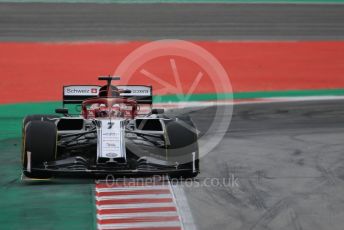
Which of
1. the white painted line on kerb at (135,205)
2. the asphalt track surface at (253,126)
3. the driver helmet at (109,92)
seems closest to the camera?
the asphalt track surface at (253,126)

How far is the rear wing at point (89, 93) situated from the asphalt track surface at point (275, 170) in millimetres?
1797

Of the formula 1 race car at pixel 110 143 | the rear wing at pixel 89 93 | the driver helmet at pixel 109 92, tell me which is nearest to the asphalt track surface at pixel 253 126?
the formula 1 race car at pixel 110 143

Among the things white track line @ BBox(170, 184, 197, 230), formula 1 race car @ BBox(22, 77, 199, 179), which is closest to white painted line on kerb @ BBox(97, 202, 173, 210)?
white track line @ BBox(170, 184, 197, 230)

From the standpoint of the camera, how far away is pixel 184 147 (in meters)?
15.1

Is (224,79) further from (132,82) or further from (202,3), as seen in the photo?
(202,3)

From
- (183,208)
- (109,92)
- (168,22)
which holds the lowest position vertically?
(183,208)

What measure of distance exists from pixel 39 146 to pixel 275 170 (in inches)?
171

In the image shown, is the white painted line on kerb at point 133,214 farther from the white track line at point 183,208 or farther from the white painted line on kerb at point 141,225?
the white painted line on kerb at point 141,225

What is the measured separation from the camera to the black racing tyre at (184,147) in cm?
1482

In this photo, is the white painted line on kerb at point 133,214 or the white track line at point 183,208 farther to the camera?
the white painted line on kerb at point 133,214

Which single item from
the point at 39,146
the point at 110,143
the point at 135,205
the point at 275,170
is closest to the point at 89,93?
the point at 110,143

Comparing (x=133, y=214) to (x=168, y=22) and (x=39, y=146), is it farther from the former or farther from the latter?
(x=168, y=22)

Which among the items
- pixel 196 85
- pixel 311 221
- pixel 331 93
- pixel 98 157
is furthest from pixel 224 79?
pixel 311 221

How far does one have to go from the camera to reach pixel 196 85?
24.4m
